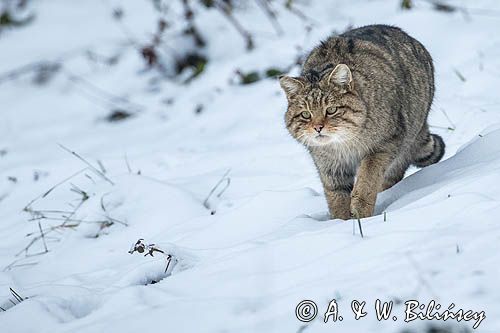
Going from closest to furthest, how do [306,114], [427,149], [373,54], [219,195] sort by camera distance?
[306,114]
[373,54]
[427,149]
[219,195]

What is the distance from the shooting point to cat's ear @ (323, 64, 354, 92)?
3.91 m

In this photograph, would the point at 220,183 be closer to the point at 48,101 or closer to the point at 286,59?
the point at 286,59

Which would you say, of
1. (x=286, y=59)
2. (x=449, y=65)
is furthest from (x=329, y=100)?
(x=286, y=59)

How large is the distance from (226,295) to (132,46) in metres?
7.11

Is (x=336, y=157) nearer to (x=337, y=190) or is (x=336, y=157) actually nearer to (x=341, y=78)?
(x=337, y=190)

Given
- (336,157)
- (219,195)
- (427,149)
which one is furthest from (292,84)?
(219,195)

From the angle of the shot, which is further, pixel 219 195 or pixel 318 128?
pixel 219 195

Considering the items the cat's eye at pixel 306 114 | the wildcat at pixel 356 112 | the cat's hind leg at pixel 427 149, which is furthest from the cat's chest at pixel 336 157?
Result: the cat's hind leg at pixel 427 149

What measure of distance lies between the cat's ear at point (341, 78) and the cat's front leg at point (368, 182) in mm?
383

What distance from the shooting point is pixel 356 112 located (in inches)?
157

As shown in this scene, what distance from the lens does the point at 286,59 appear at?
751 centimetres

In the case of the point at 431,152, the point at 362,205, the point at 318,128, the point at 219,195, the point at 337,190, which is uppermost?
the point at 318,128

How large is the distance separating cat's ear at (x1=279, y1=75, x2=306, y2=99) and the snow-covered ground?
0.61 meters

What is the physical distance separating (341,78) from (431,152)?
982mm
